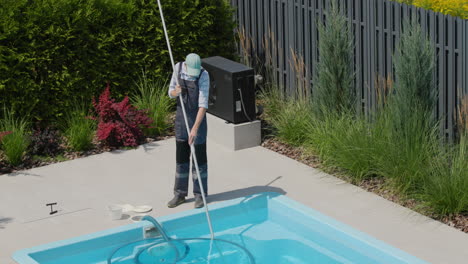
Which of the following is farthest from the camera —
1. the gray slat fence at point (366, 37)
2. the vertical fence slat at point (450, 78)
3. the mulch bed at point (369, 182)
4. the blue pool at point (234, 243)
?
the gray slat fence at point (366, 37)

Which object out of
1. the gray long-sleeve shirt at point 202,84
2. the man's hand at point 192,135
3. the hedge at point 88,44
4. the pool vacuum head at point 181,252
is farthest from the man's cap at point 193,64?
the hedge at point 88,44

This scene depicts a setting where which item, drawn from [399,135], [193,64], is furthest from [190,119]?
[399,135]

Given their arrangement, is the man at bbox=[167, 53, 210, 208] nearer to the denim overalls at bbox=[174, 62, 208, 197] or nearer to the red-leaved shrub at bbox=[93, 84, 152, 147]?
the denim overalls at bbox=[174, 62, 208, 197]

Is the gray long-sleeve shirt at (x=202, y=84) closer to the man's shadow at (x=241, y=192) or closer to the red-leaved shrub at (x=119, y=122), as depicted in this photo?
the man's shadow at (x=241, y=192)

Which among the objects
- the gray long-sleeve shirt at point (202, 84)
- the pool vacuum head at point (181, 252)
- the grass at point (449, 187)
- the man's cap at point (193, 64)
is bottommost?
the pool vacuum head at point (181, 252)

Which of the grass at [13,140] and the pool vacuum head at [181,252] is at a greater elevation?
the grass at [13,140]

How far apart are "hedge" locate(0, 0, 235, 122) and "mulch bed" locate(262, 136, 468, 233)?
239 centimetres

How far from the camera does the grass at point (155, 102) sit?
46.2 feet

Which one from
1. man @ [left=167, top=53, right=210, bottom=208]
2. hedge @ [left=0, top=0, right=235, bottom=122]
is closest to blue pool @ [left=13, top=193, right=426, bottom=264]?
man @ [left=167, top=53, right=210, bottom=208]

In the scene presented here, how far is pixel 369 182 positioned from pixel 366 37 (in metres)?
2.18

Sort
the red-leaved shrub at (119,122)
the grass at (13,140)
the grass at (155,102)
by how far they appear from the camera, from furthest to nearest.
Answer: the grass at (155,102) < the red-leaved shrub at (119,122) < the grass at (13,140)

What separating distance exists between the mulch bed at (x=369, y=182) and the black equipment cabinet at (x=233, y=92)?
536 mm

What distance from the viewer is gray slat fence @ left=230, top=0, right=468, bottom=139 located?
1153 centimetres

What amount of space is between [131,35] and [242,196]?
4.03 meters
